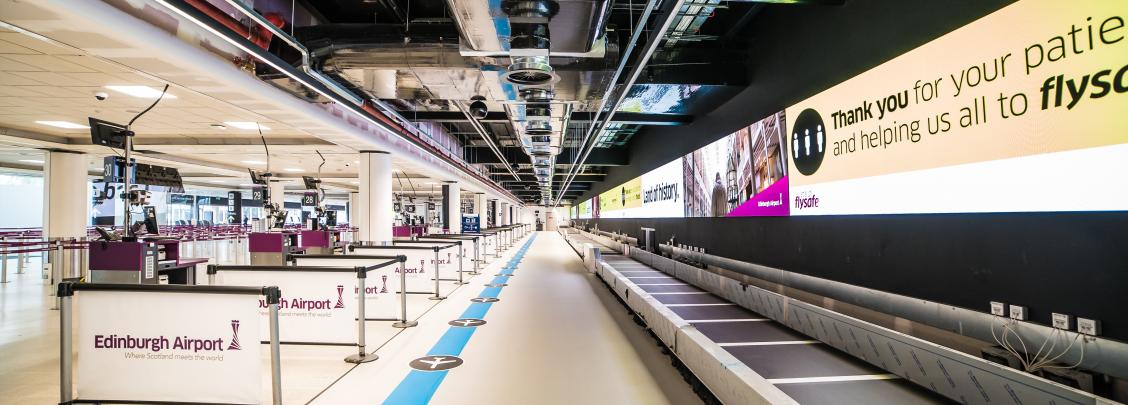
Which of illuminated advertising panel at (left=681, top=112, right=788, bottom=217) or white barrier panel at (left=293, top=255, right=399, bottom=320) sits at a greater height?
illuminated advertising panel at (left=681, top=112, right=788, bottom=217)

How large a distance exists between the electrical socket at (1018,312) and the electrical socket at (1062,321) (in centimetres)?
16

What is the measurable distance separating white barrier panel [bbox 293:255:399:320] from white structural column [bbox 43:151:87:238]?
8791mm

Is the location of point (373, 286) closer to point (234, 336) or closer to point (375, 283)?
point (375, 283)

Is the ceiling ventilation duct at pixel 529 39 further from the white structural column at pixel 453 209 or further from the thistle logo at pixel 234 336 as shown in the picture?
the white structural column at pixel 453 209

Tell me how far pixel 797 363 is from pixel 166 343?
4501mm

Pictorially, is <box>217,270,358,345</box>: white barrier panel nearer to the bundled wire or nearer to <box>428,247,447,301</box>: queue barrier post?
<box>428,247,447,301</box>: queue barrier post

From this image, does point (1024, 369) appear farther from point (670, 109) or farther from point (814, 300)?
point (670, 109)

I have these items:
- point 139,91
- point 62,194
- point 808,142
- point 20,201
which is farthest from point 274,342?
point 20,201

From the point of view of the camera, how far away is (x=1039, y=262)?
2709mm

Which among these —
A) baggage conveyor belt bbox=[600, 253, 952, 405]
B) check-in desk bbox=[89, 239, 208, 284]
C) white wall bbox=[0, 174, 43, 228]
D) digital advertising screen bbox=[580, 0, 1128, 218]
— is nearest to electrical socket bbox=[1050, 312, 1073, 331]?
digital advertising screen bbox=[580, 0, 1128, 218]

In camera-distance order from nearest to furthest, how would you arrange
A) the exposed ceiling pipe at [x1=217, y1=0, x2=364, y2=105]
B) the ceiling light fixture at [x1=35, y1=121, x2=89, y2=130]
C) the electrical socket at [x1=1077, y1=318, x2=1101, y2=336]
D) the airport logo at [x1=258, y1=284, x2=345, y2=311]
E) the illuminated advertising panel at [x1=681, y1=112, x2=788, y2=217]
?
the electrical socket at [x1=1077, y1=318, x2=1101, y2=336]
the exposed ceiling pipe at [x1=217, y1=0, x2=364, y2=105]
the airport logo at [x1=258, y1=284, x2=345, y2=311]
the illuminated advertising panel at [x1=681, y1=112, x2=788, y2=217]
the ceiling light fixture at [x1=35, y1=121, x2=89, y2=130]

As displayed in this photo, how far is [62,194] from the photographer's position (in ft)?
31.8

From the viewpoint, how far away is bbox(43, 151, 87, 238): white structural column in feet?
31.3

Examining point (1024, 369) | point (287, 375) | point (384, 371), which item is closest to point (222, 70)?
point (287, 375)
